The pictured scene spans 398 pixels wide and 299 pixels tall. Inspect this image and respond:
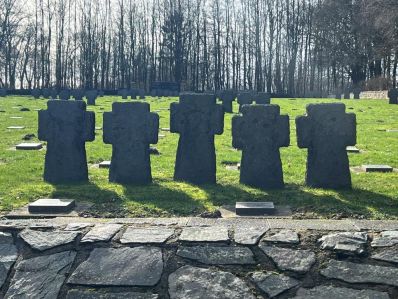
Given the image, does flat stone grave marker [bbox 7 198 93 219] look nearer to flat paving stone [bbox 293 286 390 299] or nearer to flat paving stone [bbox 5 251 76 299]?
flat paving stone [bbox 5 251 76 299]

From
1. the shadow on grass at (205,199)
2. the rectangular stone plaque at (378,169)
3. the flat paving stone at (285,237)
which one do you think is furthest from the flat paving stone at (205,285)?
the rectangular stone plaque at (378,169)

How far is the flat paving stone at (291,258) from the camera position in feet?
13.1

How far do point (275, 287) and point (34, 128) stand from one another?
14.0 metres

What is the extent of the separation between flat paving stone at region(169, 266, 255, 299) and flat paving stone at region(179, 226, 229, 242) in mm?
358

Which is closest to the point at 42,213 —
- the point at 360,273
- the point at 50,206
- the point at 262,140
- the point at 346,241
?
the point at 50,206

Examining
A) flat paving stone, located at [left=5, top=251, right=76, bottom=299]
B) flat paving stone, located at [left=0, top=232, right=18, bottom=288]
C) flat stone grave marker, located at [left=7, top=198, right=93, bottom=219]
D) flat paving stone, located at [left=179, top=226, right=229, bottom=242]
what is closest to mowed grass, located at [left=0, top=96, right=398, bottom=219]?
flat stone grave marker, located at [left=7, top=198, right=93, bottom=219]

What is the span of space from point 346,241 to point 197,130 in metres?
3.73

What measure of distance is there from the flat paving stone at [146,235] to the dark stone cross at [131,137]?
2.95m

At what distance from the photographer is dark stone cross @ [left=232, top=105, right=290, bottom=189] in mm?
7164

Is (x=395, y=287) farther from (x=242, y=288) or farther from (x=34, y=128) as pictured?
(x=34, y=128)

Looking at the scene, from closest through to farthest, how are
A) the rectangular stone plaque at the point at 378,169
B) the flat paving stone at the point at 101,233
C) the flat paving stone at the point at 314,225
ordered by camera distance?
the flat paving stone at the point at 101,233
the flat paving stone at the point at 314,225
the rectangular stone plaque at the point at 378,169

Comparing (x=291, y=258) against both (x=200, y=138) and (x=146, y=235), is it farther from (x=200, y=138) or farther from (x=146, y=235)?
(x=200, y=138)

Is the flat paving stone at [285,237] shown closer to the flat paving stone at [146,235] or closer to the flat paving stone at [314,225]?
the flat paving stone at [314,225]

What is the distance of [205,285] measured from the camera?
388 centimetres
